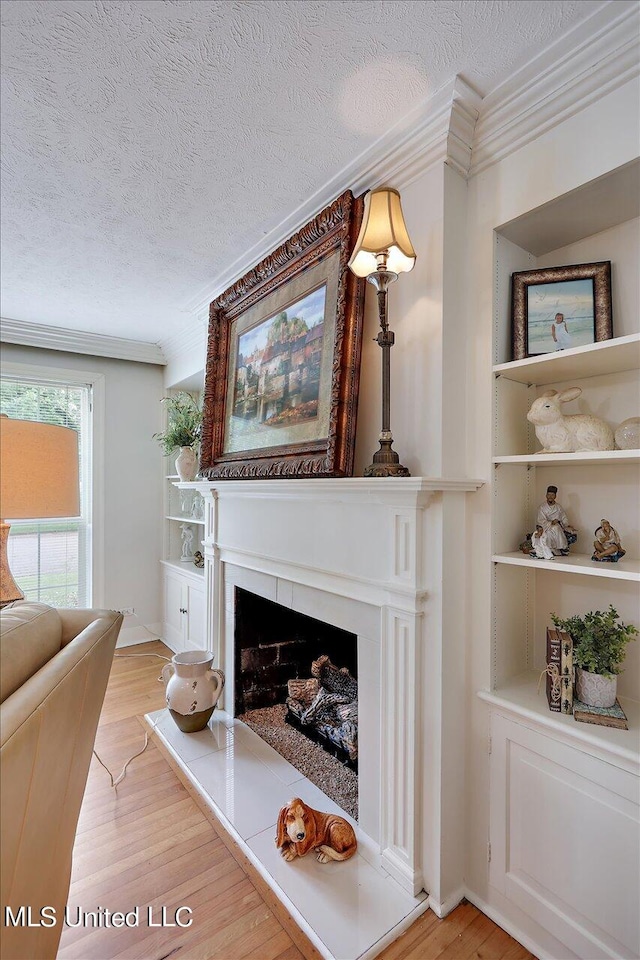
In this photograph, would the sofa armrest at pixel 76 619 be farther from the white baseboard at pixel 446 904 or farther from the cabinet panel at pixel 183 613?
the cabinet panel at pixel 183 613

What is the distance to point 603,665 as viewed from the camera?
1.35 metres

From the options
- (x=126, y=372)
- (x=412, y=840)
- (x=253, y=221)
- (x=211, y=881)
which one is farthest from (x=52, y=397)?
(x=412, y=840)

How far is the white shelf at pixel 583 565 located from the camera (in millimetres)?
1237

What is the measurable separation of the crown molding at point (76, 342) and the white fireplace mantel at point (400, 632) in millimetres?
2711

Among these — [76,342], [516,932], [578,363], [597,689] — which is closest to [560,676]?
[597,689]

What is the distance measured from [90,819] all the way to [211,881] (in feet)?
2.10

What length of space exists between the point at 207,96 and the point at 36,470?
1.22 metres

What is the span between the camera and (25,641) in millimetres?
1099

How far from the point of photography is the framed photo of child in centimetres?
143

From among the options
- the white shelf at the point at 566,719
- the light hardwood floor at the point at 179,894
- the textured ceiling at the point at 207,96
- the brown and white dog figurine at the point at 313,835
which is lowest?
the light hardwood floor at the point at 179,894

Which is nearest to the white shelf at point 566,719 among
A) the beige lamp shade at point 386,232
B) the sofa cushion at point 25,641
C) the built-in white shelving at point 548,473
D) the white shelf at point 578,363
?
the built-in white shelving at point 548,473

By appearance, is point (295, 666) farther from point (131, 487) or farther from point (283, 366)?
point (131, 487)

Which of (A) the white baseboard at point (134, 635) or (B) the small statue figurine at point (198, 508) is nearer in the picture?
(B) the small statue figurine at point (198, 508)

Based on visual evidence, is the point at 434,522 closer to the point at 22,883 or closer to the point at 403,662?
the point at 403,662
